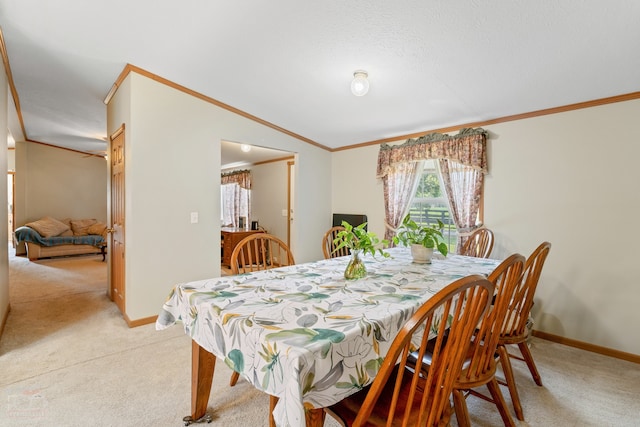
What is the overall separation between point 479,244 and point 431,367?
8.10ft

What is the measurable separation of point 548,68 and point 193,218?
3577mm

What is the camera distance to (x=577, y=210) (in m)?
2.82

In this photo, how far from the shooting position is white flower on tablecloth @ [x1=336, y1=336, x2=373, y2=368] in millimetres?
1017

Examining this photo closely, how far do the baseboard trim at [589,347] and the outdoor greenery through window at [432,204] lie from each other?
4.00ft

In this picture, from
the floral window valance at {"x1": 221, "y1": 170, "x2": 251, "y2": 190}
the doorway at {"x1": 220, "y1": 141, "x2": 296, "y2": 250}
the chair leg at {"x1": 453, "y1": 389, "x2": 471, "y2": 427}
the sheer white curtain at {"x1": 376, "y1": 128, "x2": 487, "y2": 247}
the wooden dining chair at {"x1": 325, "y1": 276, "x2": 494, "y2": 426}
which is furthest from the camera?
the floral window valance at {"x1": 221, "y1": 170, "x2": 251, "y2": 190}

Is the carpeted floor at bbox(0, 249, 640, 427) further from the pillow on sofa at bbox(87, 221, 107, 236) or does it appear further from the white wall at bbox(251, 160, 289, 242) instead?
the pillow on sofa at bbox(87, 221, 107, 236)

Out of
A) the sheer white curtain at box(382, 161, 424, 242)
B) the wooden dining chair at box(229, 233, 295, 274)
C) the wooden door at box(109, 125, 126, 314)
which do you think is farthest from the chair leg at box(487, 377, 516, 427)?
the wooden door at box(109, 125, 126, 314)

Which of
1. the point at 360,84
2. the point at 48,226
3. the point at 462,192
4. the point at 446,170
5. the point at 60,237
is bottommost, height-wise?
the point at 60,237

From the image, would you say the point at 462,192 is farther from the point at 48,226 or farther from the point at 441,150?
the point at 48,226

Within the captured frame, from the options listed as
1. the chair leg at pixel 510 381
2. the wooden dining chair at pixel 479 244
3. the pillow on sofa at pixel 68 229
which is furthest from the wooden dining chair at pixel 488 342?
the pillow on sofa at pixel 68 229

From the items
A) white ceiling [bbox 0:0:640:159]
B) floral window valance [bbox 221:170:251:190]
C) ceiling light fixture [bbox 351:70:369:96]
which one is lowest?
A: floral window valance [bbox 221:170:251:190]

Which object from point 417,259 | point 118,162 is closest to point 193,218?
point 118,162

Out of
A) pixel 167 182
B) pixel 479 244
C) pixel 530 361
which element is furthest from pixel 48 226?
pixel 530 361

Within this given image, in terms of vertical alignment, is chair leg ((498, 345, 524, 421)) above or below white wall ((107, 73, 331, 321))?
below
